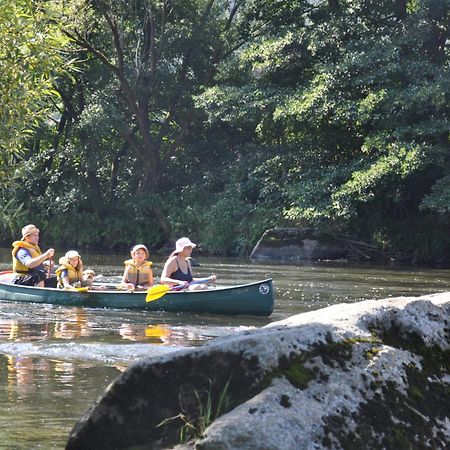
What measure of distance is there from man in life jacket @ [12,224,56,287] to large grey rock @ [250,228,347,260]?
1296cm

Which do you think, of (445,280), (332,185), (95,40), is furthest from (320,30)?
(445,280)

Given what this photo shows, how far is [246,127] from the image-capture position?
33.8 m

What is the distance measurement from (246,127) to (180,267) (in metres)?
18.7

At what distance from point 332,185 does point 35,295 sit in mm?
13046

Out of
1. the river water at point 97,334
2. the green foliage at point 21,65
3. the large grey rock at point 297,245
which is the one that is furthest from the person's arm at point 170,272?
the large grey rock at point 297,245

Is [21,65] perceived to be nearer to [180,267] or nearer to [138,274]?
[180,267]

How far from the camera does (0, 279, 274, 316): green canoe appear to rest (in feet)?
47.9

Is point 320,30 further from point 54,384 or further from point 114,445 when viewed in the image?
point 114,445

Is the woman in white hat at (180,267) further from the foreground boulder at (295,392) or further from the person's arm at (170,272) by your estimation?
the foreground boulder at (295,392)

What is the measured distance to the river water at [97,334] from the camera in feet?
23.3

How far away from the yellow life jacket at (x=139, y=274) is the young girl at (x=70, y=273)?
79 cm

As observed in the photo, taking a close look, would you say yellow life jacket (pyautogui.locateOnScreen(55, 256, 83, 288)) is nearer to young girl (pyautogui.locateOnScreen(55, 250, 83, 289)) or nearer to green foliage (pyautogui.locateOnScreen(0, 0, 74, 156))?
young girl (pyautogui.locateOnScreen(55, 250, 83, 289))

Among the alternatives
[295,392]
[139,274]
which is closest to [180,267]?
[139,274]

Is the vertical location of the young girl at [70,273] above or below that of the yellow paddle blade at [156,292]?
above
